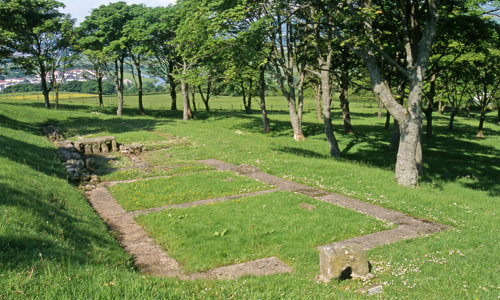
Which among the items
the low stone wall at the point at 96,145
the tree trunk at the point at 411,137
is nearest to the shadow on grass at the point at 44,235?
the tree trunk at the point at 411,137

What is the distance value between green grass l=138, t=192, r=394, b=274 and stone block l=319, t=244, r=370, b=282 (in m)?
0.62

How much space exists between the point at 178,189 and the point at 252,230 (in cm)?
540

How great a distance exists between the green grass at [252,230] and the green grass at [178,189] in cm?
137

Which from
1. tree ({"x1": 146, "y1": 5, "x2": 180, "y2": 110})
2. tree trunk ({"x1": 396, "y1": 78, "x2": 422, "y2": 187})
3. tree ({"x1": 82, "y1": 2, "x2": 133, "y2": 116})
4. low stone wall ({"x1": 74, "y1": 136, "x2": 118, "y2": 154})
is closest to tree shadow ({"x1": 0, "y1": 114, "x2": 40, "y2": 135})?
low stone wall ({"x1": 74, "y1": 136, "x2": 118, "y2": 154})

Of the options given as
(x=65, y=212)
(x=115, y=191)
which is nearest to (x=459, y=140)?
(x=115, y=191)

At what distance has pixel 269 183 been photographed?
50.9 feet

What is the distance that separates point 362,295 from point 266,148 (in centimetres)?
1776

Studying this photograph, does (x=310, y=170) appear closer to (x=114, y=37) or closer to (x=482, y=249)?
(x=482, y=249)

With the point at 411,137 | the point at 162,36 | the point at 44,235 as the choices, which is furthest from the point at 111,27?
the point at 44,235

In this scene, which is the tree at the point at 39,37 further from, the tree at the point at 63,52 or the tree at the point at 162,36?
the tree at the point at 162,36

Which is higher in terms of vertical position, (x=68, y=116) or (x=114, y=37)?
(x=114, y=37)

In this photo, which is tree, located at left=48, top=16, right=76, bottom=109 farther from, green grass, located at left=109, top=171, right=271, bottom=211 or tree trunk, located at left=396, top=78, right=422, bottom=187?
tree trunk, located at left=396, top=78, right=422, bottom=187

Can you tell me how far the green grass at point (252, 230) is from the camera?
838 centimetres

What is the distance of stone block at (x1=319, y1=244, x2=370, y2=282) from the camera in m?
7.04
